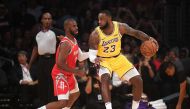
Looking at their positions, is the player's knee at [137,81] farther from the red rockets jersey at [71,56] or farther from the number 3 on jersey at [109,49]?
the red rockets jersey at [71,56]

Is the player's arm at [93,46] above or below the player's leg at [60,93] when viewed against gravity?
above

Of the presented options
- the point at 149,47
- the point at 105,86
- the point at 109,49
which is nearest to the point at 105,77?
the point at 105,86

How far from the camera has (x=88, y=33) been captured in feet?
45.8

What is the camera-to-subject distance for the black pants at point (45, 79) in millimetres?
10906

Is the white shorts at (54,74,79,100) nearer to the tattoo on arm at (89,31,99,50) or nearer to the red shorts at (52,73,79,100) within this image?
the red shorts at (52,73,79,100)

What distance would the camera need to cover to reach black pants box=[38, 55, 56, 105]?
1091cm

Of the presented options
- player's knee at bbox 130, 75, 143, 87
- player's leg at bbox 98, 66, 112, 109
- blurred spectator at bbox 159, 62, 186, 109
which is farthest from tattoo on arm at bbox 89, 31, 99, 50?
blurred spectator at bbox 159, 62, 186, 109

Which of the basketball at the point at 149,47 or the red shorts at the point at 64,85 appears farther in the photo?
the basketball at the point at 149,47

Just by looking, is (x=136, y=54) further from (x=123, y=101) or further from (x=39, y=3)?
(x=39, y=3)

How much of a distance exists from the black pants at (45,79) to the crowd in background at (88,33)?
36.7 inches

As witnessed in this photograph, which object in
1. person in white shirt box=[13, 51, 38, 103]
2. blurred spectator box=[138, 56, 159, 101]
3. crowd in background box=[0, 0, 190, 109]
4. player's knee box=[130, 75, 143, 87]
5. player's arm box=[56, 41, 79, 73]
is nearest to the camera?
player's arm box=[56, 41, 79, 73]

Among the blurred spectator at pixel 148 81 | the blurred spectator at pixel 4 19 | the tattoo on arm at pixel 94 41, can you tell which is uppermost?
the blurred spectator at pixel 4 19

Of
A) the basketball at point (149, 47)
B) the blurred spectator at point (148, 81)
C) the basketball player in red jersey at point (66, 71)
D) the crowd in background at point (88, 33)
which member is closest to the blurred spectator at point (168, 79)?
the crowd in background at point (88, 33)

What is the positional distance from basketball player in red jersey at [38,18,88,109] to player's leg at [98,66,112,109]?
35cm
